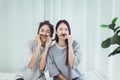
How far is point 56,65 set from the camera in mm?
1537

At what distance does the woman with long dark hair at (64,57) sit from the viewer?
1.52 meters

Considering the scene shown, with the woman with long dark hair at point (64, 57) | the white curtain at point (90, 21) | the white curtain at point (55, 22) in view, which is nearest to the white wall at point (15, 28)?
the white curtain at point (55, 22)

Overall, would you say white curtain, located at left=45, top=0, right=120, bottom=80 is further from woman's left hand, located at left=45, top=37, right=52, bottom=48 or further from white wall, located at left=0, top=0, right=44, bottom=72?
woman's left hand, located at left=45, top=37, right=52, bottom=48

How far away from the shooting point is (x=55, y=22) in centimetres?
Result: 194

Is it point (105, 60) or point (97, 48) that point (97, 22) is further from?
point (105, 60)

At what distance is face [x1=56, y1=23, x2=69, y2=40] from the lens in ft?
5.09

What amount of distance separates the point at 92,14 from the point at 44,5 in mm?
456

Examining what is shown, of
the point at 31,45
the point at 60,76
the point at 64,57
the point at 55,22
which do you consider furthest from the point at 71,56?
the point at 55,22

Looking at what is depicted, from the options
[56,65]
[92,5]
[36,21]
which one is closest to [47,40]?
[56,65]

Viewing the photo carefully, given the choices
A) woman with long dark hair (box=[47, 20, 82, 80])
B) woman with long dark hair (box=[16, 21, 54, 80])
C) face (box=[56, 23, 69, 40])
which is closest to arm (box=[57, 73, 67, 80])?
woman with long dark hair (box=[47, 20, 82, 80])

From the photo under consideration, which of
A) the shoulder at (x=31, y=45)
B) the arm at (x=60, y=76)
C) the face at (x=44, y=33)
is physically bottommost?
the arm at (x=60, y=76)

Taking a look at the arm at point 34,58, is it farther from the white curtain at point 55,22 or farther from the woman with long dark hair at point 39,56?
the white curtain at point 55,22

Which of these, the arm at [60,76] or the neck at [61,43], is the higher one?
the neck at [61,43]

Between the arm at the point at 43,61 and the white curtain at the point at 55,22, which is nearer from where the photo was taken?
the arm at the point at 43,61
